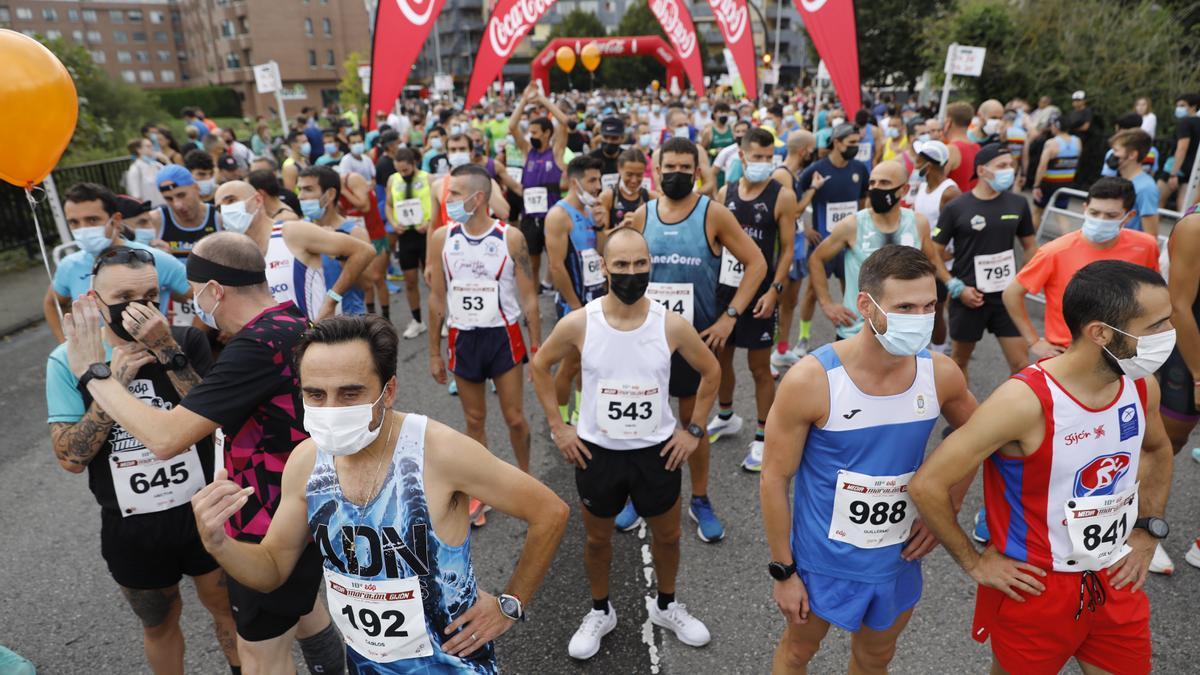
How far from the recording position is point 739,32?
13.2 m

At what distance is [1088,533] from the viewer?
7.27 ft

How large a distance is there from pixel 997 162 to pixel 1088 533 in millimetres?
3372

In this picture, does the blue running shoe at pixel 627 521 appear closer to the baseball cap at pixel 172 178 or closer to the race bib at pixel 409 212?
the baseball cap at pixel 172 178

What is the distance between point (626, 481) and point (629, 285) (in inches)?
35.2

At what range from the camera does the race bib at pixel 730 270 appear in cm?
475

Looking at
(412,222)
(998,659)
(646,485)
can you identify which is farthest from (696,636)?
(412,222)

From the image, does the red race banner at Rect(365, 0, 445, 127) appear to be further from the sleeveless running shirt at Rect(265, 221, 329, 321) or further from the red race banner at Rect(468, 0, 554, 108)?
the sleeveless running shirt at Rect(265, 221, 329, 321)

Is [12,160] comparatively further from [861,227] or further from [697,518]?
[861,227]

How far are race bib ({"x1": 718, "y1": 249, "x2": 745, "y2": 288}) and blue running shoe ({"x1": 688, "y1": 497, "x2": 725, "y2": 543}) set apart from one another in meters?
1.46

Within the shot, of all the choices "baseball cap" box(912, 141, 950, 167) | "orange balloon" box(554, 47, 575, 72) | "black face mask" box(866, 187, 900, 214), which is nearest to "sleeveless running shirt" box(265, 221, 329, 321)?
"black face mask" box(866, 187, 900, 214)

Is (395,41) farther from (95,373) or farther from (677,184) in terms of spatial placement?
(95,373)

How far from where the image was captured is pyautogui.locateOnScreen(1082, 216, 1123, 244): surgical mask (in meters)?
3.78

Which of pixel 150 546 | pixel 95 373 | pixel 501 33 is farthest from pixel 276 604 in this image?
pixel 501 33

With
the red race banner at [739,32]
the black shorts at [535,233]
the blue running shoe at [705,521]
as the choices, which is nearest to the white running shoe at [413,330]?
the black shorts at [535,233]
